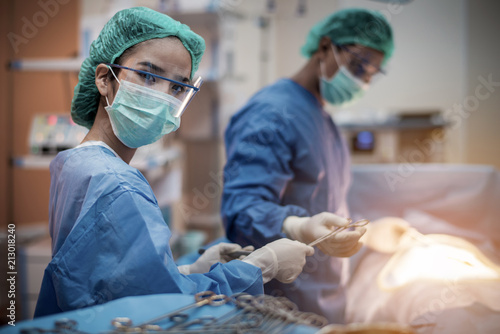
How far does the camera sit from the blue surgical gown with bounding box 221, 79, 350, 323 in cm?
139

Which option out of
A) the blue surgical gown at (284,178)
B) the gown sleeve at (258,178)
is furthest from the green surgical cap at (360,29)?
the gown sleeve at (258,178)

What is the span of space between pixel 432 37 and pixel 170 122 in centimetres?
392

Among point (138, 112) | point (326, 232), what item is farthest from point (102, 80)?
point (326, 232)

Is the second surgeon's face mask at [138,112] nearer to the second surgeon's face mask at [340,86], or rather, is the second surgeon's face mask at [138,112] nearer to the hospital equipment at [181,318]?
the hospital equipment at [181,318]

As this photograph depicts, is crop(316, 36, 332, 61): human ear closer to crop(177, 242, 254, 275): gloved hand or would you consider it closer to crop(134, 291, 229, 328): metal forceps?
crop(177, 242, 254, 275): gloved hand

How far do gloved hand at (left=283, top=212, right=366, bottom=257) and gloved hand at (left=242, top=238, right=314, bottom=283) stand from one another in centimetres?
12

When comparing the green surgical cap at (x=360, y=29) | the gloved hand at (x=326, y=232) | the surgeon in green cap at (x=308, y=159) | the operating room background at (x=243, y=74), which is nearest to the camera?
the gloved hand at (x=326, y=232)

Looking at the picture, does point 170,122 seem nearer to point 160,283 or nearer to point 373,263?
point 160,283

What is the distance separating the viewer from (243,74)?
14.4 feet

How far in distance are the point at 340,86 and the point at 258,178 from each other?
564 mm

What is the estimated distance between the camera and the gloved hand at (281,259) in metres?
1.09

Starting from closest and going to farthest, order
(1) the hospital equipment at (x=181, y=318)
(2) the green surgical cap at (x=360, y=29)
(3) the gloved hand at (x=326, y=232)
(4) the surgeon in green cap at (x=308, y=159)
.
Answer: (1) the hospital equipment at (x=181, y=318) < (3) the gloved hand at (x=326, y=232) < (4) the surgeon in green cap at (x=308, y=159) < (2) the green surgical cap at (x=360, y=29)

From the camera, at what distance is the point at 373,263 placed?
1977mm

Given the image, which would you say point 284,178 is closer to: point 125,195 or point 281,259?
point 281,259
